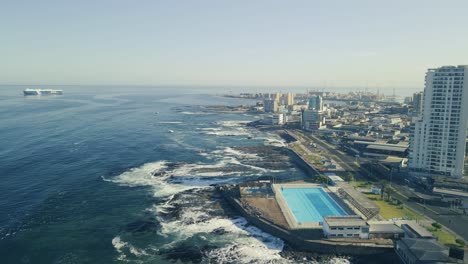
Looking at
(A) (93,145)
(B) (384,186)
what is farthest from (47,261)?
(A) (93,145)

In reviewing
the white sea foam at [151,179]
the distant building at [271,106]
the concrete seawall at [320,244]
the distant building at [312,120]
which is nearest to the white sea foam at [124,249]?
the white sea foam at [151,179]

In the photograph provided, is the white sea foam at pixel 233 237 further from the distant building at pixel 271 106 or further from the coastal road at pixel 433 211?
the distant building at pixel 271 106

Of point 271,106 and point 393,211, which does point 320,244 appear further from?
point 271,106

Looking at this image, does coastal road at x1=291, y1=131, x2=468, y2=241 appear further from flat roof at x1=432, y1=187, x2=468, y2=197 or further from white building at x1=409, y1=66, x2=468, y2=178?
white building at x1=409, y1=66, x2=468, y2=178

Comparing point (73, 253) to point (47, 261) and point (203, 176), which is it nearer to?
point (47, 261)

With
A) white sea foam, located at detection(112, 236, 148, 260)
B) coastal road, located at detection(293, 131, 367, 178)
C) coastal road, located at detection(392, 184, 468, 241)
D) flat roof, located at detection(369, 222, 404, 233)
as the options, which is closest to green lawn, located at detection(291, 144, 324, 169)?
coastal road, located at detection(293, 131, 367, 178)
